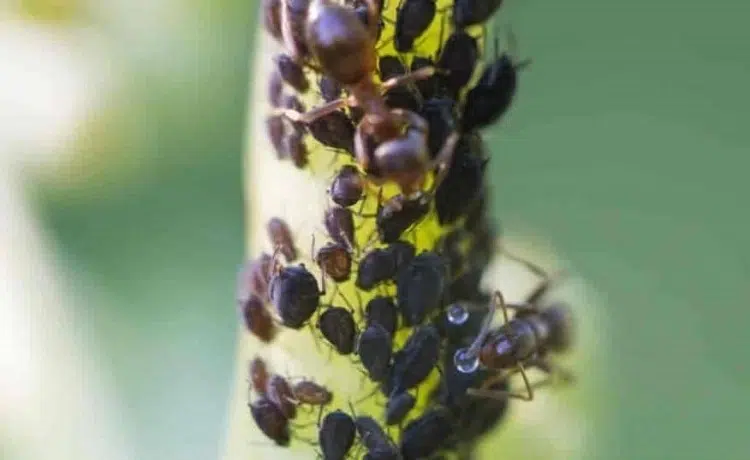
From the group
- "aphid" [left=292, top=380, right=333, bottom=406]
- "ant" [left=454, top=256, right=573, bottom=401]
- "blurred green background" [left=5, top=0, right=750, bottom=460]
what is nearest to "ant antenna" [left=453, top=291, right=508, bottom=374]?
"ant" [left=454, top=256, right=573, bottom=401]

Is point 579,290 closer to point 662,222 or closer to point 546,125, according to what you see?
point 662,222

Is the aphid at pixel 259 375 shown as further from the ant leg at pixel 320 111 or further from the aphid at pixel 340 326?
the ant leg at pixel 320 111

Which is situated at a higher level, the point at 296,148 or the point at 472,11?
the point at 472,11

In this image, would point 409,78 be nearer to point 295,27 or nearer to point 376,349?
point 295,27

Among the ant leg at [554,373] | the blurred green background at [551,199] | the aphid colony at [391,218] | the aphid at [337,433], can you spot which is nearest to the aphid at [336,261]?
the aphid colony at [391,218]

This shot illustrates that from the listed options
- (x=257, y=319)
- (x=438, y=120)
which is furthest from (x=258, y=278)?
(x=438, y=120)

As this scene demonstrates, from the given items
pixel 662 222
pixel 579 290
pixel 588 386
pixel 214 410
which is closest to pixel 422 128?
pixel 588 386
